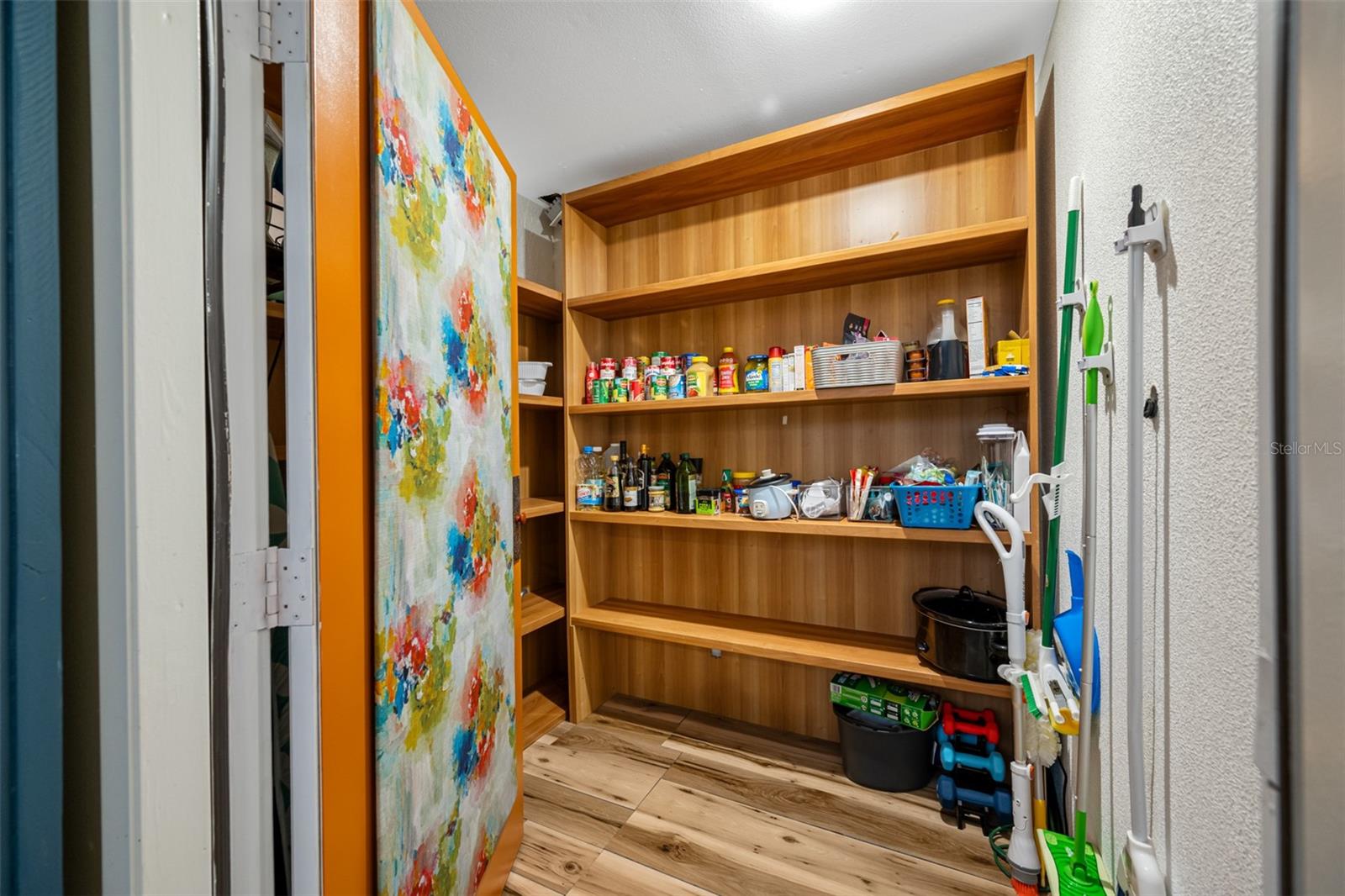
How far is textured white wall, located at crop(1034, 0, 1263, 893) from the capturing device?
55 cm

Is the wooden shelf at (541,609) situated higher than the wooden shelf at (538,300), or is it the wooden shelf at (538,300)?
the wooden shelf at (538,300)

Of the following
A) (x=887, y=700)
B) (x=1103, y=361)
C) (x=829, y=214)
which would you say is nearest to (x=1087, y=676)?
(x=1103, y=361)

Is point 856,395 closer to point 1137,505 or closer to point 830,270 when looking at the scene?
point 830,270

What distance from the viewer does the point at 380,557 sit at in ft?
3.12

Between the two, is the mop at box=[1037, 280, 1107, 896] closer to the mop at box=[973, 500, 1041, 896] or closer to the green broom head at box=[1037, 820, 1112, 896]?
the green broom head at box=[1037, 820, 1112, 896]

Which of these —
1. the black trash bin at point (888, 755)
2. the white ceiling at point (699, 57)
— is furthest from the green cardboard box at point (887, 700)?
the white ceiling at point (699, 57)

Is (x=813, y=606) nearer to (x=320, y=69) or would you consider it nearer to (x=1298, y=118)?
(x=1298, y=118)

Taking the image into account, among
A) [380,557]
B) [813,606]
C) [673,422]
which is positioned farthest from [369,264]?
[813,606]

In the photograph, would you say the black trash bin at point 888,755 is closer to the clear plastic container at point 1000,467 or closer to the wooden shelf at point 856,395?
the clear plastic container at point 1000,467

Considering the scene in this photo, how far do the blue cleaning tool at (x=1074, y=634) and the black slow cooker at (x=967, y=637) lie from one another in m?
0.49

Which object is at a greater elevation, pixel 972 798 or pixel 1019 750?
pixel 1019 750

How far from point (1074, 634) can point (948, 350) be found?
100 cm

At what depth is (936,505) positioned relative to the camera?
1.72 meters

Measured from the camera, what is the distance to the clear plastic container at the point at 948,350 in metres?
1.76
